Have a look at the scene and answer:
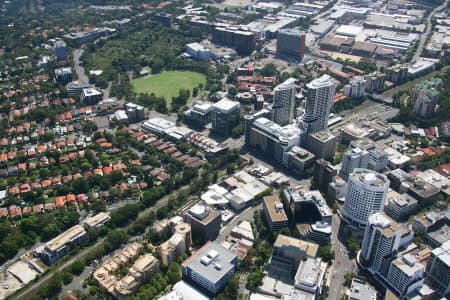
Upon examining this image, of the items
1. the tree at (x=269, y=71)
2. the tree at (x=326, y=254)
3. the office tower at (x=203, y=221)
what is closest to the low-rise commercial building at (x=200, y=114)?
the tree at (x=269, y=71)

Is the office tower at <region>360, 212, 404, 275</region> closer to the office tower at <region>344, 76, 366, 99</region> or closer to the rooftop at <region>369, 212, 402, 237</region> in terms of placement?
the rooftop at <region>369, 212, 402, 237</region>

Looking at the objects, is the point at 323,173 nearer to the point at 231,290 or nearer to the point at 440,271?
the point at 440,271

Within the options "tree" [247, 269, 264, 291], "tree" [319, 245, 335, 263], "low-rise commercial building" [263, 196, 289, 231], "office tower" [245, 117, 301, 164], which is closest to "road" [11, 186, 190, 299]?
"low-rise commercial building" [263, 196, 289, 231]

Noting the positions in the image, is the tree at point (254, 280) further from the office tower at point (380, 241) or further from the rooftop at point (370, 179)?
the rooftop at point (370, 179)

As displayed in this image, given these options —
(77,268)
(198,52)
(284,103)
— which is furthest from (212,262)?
(198,52)

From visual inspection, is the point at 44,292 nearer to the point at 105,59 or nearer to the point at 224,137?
the point at 224,137

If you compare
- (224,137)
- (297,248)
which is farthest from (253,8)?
(297,248)

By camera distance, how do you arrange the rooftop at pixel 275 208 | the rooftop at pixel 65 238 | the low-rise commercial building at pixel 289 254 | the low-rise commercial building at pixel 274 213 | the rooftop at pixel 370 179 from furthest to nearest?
the rooftop at pixel 275 208 → the low-rise commercial building at pixel 274 213 → the rooftop at pixel 370 179 → the rooftop at pixel 65 238 → the low-rise commercial building at pixel 289 254

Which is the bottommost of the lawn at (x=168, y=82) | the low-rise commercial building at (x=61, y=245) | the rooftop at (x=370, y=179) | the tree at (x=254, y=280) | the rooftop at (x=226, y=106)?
the tree at (x=254, y=280)
